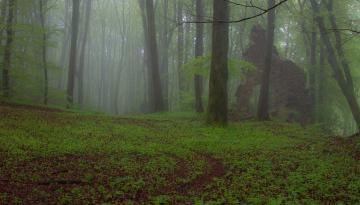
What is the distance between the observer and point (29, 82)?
66.1ft

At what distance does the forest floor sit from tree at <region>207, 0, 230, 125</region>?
1481 millimetres

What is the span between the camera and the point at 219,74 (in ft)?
45.9

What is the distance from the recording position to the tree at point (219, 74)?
1398 centimetres

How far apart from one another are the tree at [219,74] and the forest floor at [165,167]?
1.48 m

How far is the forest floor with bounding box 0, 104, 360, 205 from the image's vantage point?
6.45m

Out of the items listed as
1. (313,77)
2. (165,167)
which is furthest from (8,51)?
(313,77)

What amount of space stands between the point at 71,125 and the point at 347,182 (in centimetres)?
884

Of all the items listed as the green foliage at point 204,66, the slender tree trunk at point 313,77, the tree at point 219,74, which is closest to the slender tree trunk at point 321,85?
the slender tree trunk at point 313,77

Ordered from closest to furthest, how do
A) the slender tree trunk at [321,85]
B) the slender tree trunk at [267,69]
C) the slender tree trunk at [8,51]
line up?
the slender tree trunk at [267,69], the slender tree trunk at [8,51], the slender tree trunk at [321,85]

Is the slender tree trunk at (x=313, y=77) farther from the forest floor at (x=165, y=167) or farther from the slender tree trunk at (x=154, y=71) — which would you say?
the forest floor at (x=165, y=167)

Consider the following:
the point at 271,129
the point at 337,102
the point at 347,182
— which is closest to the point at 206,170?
the point at 347,182

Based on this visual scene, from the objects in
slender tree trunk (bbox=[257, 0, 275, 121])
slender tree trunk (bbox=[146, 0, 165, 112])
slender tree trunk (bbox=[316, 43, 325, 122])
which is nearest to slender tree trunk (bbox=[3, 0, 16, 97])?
slender tree trunk (bbox=[146, 0, 165, 112])

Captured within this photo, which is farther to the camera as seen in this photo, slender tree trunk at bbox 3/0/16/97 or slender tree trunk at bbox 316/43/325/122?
slender tree trunk at bbox 316/43/325/122

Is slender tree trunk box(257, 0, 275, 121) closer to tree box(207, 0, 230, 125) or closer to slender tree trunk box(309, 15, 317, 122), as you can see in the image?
tree box(207, 0, 230, 125)
